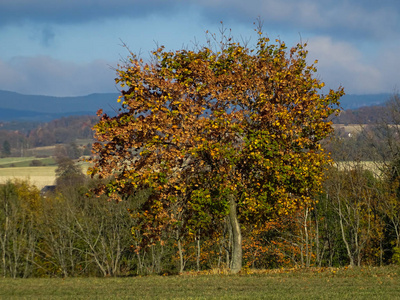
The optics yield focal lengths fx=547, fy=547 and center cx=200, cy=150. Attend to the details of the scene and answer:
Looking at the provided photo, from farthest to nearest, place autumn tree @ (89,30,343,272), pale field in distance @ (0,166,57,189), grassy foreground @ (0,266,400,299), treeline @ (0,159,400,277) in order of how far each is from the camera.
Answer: pale field in distance @ (0,166,57,189) → treeline @ (0,159,400,277) → autumn tree @ (89,30,343,272) → grassy foreground @ (0,266,400,299)

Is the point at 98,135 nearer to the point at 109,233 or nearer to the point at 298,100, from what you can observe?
the point at 298,100

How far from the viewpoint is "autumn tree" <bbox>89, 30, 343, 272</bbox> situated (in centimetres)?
2156

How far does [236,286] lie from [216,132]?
6.14 meters

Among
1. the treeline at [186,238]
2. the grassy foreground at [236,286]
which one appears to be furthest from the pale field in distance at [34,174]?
the grassy foreground at [236,286]

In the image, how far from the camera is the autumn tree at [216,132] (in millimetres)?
21562

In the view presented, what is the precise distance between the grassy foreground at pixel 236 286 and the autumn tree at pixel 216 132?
2747 millimetres

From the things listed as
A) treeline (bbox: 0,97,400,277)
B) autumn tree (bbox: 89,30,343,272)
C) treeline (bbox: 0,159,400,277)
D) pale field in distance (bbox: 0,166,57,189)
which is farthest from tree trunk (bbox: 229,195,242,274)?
pale field in distance (bbox: 0,166,57,189)

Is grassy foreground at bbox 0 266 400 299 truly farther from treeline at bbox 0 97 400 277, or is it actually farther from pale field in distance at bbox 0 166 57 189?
pale field in distance at bbox 0 166 57 189

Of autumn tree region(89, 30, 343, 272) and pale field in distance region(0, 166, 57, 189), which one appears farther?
pale field in distance region(0, 166, 57, 189)

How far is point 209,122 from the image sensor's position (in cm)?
2134

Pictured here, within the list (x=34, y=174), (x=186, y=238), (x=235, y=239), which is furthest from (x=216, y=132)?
(x=34, y=174)

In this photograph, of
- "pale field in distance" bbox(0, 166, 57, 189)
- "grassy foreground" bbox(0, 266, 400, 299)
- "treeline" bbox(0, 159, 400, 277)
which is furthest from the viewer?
"pale field in distance" bbox(0, 166, 57, 189)

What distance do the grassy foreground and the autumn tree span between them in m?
2.75

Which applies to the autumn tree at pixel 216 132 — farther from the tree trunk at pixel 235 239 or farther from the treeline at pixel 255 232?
the treeline at pixel 255 232
